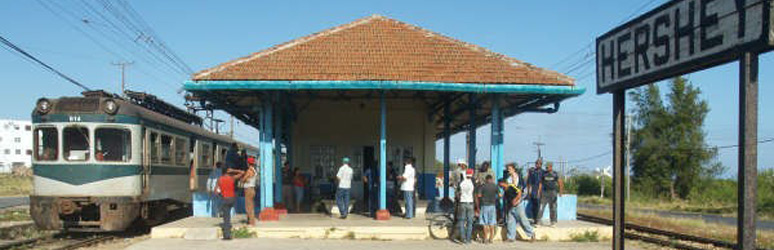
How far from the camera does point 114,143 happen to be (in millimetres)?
13094

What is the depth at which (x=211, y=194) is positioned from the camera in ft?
47.8

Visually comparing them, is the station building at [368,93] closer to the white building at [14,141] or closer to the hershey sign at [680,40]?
the hershey sign at [680,40]

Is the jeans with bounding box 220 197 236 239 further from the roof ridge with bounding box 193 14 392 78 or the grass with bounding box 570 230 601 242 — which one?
the grass with bounding box 570 230 601 242

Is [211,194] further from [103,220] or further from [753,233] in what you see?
[753,233]

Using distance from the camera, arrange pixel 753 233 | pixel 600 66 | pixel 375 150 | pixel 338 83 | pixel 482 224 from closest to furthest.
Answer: pixel 753 233, pixel 600 66, pixel 482 224, pixel 338 83, pixel 375 150

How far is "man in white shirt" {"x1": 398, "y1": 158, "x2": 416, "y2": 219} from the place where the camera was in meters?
13.3

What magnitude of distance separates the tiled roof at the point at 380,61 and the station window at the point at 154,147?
2301 mm

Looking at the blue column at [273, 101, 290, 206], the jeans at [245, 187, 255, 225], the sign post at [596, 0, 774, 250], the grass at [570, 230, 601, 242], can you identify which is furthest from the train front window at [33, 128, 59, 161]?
the sign post at [596, 0, 774, 250]

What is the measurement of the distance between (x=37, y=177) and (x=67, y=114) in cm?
138

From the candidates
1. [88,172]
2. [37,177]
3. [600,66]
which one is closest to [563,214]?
[600,66]

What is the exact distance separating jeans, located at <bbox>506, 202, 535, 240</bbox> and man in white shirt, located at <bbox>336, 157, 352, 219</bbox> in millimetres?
3357

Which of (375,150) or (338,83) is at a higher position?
(338,83)

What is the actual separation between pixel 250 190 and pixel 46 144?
169 inches

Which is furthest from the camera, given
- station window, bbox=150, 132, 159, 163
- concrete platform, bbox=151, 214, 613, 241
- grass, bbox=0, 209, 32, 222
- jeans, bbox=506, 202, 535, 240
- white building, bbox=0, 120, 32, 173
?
white building, bbox=0, 120, 32, 173
